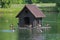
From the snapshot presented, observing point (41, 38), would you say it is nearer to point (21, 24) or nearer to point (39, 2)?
point (21, 24)

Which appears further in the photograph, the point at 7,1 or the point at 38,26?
the point at 7,1

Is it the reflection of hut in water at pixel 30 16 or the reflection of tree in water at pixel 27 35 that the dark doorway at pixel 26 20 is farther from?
the reflection of tree in water at pixel 27 35

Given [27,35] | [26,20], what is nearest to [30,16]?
[26,20]

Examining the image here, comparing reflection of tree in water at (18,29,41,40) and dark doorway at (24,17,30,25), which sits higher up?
reflection of tree in water at (18,29,41,40)

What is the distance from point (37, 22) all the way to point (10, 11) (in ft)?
107

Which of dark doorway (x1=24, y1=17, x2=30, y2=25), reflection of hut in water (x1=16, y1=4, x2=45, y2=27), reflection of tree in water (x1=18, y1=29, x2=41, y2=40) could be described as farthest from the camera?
dark doorway (x1=24, y1=17, x2=30, y2=25)

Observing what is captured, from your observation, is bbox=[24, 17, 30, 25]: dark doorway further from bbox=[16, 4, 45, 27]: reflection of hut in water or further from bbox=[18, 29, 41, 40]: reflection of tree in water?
bbox=[18, 29, 41, 40]: reflection of tree in water

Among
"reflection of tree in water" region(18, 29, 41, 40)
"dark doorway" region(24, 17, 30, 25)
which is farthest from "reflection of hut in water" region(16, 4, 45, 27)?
"reflection of tree in water" region(18, 29, 41, 40)

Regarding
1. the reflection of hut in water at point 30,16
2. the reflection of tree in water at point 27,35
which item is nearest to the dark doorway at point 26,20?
the reflection of hut in water at point 30,16

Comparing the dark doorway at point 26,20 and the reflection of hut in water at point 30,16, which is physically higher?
the reflection of hut in water at point 30,16

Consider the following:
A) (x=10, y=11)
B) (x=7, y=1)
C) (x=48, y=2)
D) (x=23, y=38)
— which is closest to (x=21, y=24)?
(x=23, y=38)

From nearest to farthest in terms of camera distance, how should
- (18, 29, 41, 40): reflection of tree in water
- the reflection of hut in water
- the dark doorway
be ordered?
(18, 29, 41, 40): reflection of tree in water < the reflection of hut in water < the dark doorway

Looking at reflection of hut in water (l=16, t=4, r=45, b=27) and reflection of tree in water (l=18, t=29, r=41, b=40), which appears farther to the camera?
reflection of hut in water (l=16, t=4, r=45, b=27)

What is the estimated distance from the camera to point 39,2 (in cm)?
10412
